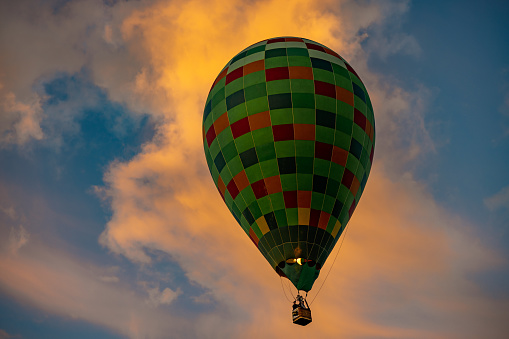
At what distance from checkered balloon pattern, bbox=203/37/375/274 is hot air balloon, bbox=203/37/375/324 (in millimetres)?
36

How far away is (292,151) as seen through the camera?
21109mm

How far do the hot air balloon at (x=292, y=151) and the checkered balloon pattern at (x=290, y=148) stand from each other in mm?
36

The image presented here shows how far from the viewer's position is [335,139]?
2152cm

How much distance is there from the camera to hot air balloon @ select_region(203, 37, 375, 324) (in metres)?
20.7

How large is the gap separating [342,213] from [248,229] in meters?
3.57

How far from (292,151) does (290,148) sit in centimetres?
13

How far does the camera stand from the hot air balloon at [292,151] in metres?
20.7

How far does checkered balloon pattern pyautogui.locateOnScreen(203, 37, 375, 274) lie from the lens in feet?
68.2

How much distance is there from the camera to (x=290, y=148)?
21125mm

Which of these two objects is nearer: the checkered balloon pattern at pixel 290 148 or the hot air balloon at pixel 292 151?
the hot air balloon at pixel 292 151

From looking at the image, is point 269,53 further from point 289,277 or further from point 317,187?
point 289,277

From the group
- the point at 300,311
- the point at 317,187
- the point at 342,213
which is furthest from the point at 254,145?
the point at 300,311

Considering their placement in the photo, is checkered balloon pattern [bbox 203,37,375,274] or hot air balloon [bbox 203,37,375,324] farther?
checkered balloon pattern [bbox 203,37,375,274]

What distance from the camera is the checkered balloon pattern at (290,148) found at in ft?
68.2
